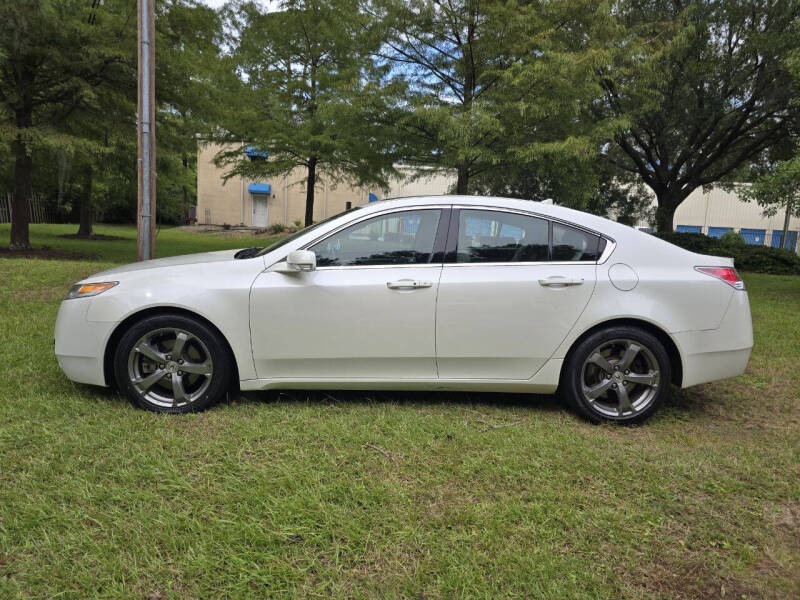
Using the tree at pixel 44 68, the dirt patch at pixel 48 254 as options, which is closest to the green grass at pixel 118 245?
the dirt patch at pixel 48 254

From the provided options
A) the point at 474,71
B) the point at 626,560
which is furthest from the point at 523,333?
the point at 474,71

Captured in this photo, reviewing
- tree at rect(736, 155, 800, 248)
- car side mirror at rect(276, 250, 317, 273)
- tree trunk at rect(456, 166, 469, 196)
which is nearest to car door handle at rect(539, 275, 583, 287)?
car side mirror at rect(276, 250, 317, 273)

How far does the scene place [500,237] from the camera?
375cm

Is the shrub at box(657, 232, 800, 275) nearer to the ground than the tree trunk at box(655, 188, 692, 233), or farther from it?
nearer to the ground

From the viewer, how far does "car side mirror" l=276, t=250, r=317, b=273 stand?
3.50m

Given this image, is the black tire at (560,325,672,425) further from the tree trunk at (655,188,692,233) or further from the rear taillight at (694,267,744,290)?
the tree trunk at (655,188,692,233)

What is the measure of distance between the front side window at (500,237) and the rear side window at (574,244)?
77 mm

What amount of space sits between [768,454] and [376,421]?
2.43m

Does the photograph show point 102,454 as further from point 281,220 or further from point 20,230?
point 281,220

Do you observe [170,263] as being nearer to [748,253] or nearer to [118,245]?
[118,245]

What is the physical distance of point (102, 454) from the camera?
9.85 ft

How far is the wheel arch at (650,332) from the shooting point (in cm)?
366

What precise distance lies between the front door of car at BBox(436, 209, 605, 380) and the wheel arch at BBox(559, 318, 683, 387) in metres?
0.14

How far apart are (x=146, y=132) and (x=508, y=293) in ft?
17.3
